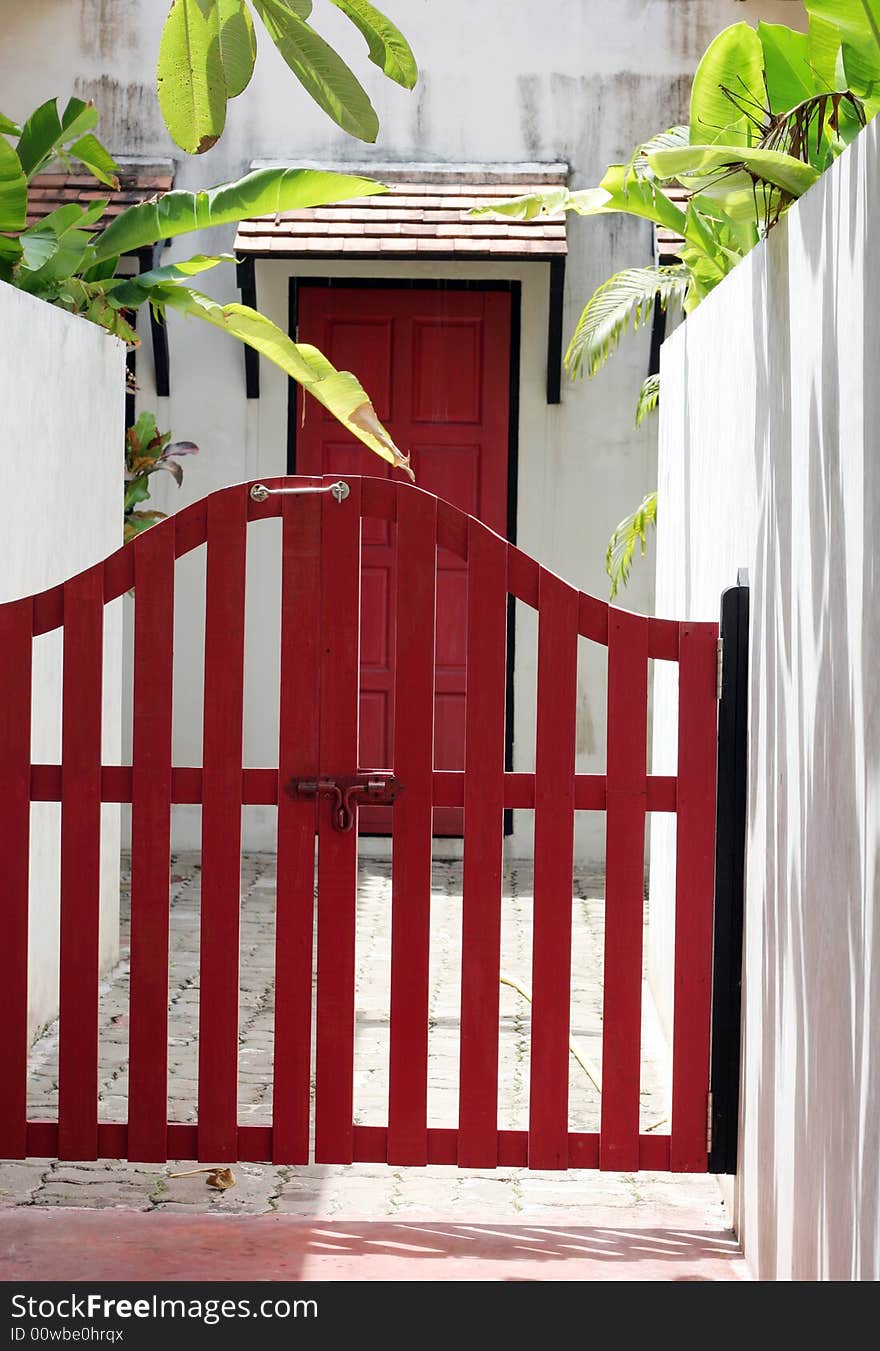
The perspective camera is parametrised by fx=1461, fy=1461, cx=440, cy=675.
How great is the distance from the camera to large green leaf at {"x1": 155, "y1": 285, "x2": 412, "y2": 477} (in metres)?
4.48

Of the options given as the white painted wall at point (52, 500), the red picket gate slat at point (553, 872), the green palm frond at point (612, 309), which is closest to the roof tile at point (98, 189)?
the white painted wall at point (52, 500)

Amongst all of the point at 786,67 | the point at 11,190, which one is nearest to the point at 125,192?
the point at 11,190

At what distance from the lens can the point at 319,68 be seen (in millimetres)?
2547

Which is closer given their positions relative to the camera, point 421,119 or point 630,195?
point 630,195

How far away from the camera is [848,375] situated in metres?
2.52

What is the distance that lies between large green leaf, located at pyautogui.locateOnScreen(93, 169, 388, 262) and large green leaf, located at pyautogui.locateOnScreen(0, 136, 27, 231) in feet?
1.76

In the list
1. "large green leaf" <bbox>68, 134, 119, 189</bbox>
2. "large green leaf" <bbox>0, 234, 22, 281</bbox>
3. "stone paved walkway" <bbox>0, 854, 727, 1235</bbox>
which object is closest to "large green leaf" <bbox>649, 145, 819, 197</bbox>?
"stone paved walkway" <bbox>0, 854, 727, 1235</bbox>

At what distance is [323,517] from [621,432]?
559 cm

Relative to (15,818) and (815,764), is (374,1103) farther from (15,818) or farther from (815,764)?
→ (815,764)

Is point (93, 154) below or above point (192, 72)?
above

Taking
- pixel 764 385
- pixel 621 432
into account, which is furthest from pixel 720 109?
pixel 621 432

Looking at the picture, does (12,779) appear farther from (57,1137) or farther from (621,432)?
(621,432)

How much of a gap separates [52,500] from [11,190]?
1.05m

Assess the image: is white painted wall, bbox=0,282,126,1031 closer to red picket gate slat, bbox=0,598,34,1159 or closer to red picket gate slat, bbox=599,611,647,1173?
red picket gate slat, bbox=0,598,34,1159
